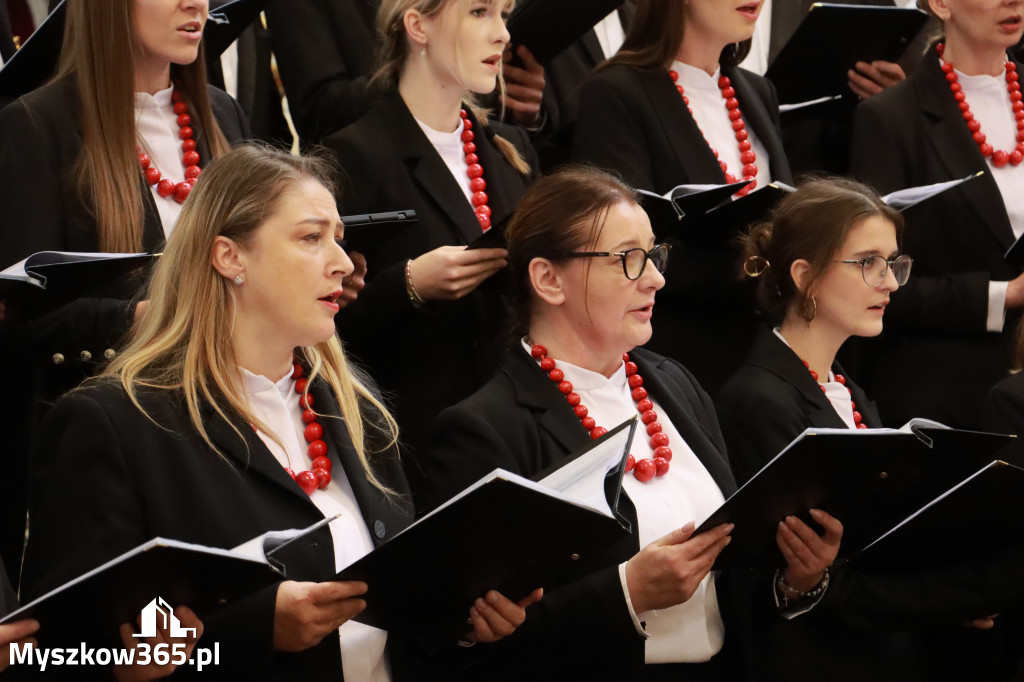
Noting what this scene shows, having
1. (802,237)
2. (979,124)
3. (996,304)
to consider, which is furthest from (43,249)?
(979,124)

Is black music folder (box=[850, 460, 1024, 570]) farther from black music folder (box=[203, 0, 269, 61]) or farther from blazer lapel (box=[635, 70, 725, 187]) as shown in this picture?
black music folder (box=[203, 0, 269, 61])

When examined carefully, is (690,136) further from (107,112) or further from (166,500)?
(166,500)

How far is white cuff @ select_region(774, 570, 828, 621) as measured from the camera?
316 centimetres

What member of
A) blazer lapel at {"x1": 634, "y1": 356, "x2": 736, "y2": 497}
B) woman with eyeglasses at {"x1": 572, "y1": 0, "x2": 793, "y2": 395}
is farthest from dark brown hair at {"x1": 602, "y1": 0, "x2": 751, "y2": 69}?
blazer lapel at {"x1": 634, "y1": 356, "x2": 736, "y2": 497}

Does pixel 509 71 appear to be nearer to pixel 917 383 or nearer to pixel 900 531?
pixel 917 383

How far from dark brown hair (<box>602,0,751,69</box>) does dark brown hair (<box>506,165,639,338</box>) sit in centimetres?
84

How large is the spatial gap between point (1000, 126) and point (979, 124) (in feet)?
0.28

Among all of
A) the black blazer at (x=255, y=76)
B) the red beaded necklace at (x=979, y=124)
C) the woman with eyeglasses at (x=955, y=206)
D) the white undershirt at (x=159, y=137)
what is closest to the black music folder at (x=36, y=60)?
the white undershirt at (x=159, y=137)

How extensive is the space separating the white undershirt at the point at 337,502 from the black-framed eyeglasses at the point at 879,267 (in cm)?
156

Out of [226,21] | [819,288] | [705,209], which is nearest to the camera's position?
[705,209]

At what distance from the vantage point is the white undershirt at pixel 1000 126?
14.3 ft

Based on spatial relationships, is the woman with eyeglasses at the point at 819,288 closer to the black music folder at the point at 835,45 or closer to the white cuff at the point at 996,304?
the white cuff at the point at 996,304

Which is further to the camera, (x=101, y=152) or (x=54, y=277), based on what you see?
(x=101, y=152)

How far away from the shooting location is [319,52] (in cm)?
416
